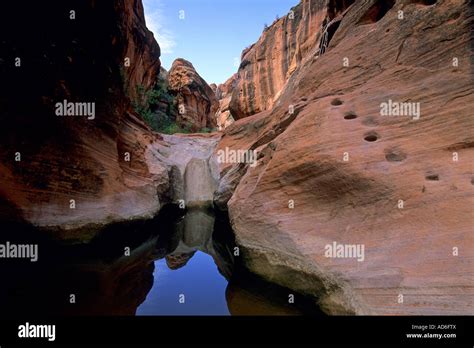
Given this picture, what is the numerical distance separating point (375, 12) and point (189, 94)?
23691 millimetres

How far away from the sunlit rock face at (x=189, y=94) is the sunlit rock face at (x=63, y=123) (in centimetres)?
2011

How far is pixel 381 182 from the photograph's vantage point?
4.36 metres

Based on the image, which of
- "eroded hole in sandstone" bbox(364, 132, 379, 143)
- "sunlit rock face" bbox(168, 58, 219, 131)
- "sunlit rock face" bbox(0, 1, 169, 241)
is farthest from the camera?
"sunlit rock face" bbox(168, 58, 219, 131)

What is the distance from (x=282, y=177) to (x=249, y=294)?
2263 millimetres

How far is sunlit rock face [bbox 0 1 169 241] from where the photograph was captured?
5.99 m

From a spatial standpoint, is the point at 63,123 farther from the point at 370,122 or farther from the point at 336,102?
the point at 370,122

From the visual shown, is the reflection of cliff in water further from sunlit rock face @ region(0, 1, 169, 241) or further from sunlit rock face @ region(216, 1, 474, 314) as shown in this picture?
sunlit rock face @ region(216, 1, 474, 314)

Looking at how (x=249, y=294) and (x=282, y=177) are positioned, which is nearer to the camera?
(x=249, y=294)

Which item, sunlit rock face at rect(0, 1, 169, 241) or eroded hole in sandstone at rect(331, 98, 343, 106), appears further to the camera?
eroded hole in sandstone at rect(331, 98, 343, 106)

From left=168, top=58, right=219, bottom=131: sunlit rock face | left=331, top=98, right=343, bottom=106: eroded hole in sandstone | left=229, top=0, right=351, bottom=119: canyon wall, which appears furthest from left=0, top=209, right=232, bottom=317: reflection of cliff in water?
left=168, top=58, right=219, bottom=131: sunlit rock face

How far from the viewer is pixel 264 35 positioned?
2078 cm

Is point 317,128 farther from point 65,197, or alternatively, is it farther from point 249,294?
point 65,197

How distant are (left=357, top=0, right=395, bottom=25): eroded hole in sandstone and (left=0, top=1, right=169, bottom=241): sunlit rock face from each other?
7137 mm

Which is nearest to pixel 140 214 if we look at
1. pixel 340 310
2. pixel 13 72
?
pixel 13 72
